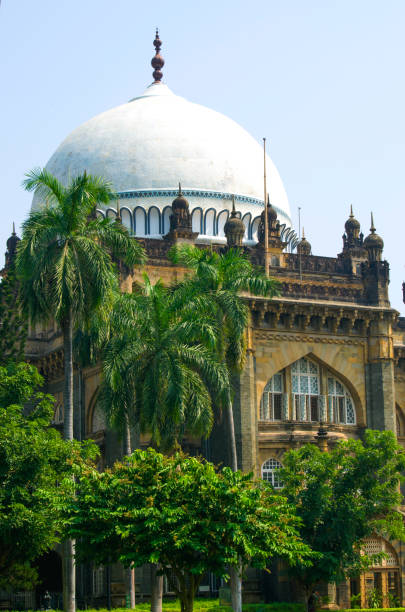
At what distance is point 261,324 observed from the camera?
1753 inches

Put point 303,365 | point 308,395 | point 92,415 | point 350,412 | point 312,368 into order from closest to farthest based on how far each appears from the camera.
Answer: point 308,395
point 303,365
point 312,368
point 350,412
point 92,415

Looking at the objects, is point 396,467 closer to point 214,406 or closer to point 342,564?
point 342,564

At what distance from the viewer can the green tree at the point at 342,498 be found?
1468 inches

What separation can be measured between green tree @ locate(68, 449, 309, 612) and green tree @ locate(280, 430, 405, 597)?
277 inches

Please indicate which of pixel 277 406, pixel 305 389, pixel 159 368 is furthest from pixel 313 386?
pixel 159 368

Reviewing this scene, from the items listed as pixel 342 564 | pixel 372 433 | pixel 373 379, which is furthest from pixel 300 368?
pixel 342 564

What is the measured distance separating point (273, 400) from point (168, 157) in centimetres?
1459

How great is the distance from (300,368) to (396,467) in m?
7.50

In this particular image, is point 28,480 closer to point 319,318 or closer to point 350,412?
point 319,318

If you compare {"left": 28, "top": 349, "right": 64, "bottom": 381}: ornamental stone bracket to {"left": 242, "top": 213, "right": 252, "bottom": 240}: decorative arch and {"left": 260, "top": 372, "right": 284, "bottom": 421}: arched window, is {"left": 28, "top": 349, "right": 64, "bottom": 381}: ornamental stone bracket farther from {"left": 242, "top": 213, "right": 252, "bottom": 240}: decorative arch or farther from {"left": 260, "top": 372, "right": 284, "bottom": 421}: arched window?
{"left": 242, "top": 213, "right": 252, "bottom": 240}: decorative arch

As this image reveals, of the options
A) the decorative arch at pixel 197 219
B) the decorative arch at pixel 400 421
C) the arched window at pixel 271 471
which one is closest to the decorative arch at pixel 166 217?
the decorative arch at pixel 197 219

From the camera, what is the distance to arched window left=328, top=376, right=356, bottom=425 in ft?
150

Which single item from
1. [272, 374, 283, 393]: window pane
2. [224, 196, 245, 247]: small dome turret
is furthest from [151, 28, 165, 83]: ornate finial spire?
[272, 374, 283, 393]: window pane

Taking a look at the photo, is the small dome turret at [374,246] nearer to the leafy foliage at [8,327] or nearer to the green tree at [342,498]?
the green tree at [342,498]
